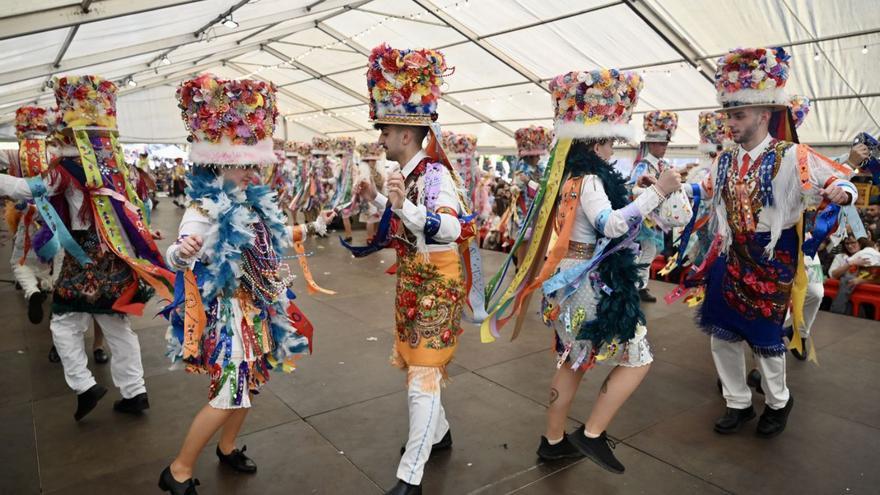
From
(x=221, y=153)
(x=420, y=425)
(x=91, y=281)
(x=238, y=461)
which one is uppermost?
(x=221, y=153)

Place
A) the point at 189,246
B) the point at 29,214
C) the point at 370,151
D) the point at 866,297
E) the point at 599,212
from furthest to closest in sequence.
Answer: the point at 370,151
the point at 866,297
the point at 29,214
the point at 599,212
the point at 189,246

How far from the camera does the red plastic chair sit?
5605mm

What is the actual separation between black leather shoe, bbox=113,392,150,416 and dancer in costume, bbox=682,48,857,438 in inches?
136

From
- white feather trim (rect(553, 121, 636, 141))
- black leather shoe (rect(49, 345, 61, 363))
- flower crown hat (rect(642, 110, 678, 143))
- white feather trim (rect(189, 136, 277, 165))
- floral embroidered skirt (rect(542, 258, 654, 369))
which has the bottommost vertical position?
black leather shoe (rect(49, 345, 61, 363))

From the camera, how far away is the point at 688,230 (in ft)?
11.7

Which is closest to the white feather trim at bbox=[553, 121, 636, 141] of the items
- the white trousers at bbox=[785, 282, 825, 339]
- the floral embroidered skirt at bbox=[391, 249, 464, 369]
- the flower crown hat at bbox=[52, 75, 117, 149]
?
the floral embroidered skirt at bbox=[391, 249, 464, 369]

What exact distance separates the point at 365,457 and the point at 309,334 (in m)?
0.73

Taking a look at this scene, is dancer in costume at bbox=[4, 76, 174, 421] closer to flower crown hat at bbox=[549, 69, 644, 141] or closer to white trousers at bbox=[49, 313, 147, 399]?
white trousers at bbox=[49, 313, 147, 399]

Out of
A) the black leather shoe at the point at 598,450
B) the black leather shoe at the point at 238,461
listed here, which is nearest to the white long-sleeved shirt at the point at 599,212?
the black leather shoe at the point at 598,450

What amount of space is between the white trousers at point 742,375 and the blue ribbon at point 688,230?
2.23ft

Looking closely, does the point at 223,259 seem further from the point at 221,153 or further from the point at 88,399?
the point at 88,399

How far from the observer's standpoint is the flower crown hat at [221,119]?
2.33m

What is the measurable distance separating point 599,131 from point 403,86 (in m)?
0.94

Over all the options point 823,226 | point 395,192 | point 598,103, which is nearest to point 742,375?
point 823,226
